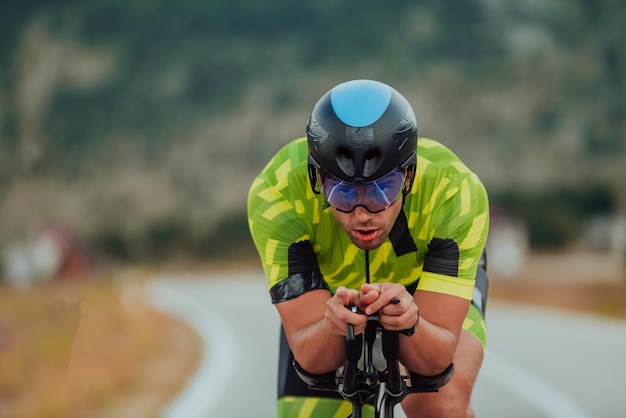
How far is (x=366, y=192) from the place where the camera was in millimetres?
3318

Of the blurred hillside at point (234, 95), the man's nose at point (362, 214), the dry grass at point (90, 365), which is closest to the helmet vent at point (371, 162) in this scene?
the man's nose at point (362, 214)

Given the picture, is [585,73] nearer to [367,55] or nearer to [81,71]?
[367,55]

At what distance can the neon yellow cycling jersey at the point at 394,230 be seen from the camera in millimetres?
3600

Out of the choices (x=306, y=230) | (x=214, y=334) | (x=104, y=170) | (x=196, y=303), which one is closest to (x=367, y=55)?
(x=104, y=170)

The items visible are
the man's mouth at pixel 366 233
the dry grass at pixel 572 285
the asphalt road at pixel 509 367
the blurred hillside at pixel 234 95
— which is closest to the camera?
the man's mouth at pixel 366 233

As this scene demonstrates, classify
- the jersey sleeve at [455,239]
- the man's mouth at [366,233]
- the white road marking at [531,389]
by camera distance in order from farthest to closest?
the white road marking at [531,389] → the jersey sleeve at [455,239] → the man's mouth at [366,233]

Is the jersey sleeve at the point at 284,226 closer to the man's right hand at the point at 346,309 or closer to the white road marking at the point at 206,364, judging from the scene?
the man's right hand at the point at 346,309

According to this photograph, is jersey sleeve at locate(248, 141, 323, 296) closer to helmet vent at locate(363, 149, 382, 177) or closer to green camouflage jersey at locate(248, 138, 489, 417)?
green camouflage jersey at locate(248, 138, 489, 417)

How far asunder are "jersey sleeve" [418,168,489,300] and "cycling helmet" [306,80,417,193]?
293 millimetres

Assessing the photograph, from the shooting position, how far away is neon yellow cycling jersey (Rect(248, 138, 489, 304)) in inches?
142

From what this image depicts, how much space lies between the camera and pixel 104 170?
56.7 metres

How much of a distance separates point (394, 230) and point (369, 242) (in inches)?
13.1

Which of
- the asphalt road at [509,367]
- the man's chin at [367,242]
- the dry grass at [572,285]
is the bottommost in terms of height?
the dry grass at [572,285]

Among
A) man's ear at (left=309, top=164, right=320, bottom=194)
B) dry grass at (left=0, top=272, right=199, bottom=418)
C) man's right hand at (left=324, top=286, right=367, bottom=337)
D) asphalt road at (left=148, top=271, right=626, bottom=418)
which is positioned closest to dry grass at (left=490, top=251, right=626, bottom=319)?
asphalt road at (left=148, top=271, right=626, bottom=418)
